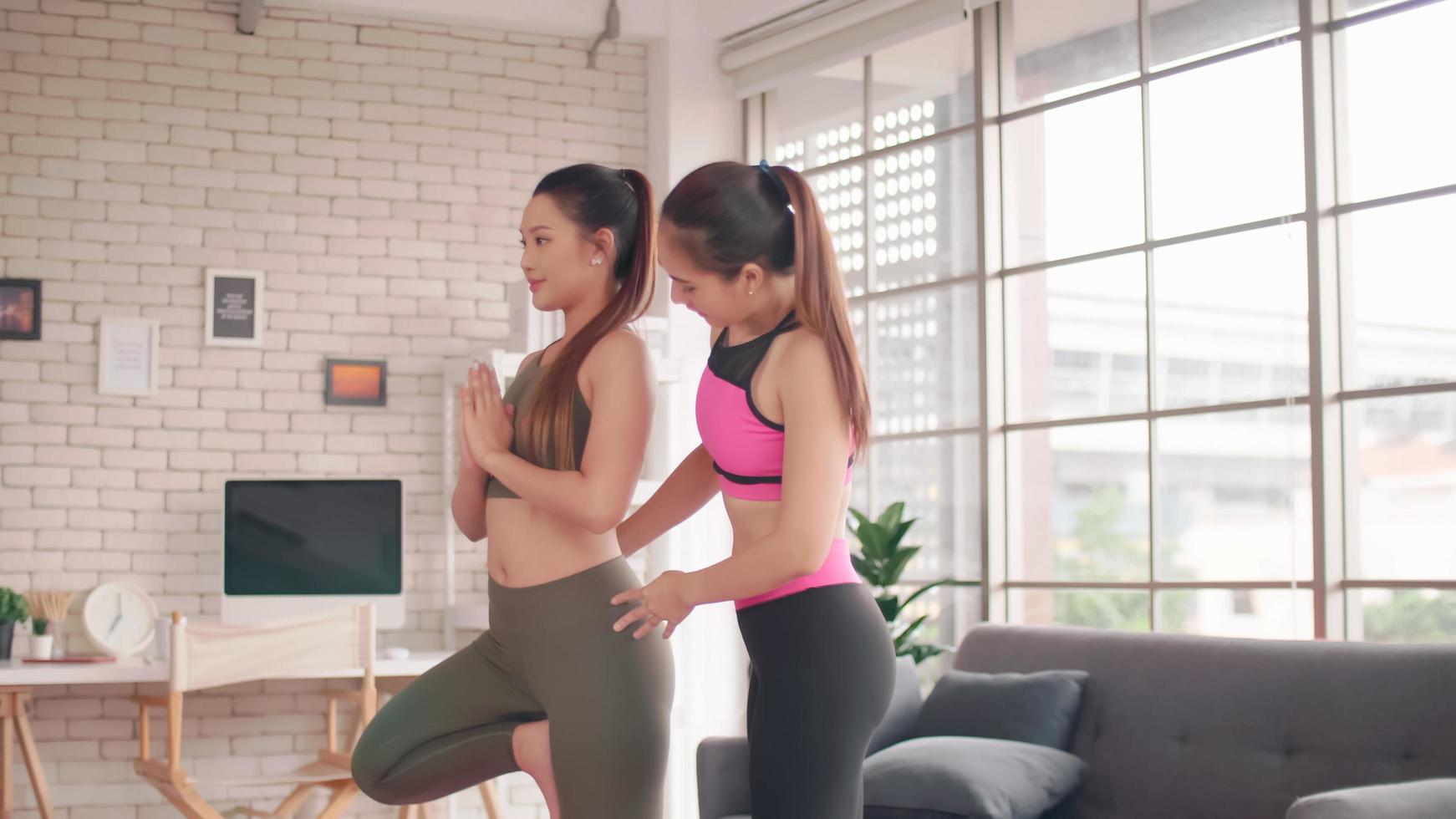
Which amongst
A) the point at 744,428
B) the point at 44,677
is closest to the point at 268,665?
the point at 44,677

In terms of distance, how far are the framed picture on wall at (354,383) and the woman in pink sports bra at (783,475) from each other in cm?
413

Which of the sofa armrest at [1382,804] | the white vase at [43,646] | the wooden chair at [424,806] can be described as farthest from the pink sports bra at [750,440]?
the white vase at [43,646]

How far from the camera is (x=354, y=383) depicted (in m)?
5.94

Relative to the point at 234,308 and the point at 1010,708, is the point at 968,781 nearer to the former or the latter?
the point at 1010,708

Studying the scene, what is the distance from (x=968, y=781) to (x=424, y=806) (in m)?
2.38

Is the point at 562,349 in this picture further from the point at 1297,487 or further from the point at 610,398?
Answer: the point at 1297,487

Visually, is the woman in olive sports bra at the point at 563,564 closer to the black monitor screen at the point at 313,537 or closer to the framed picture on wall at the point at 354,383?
the black monitor screen at the point at 313,537

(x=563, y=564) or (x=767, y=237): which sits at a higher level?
(x=767, y=237)

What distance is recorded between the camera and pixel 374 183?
6.08 metres

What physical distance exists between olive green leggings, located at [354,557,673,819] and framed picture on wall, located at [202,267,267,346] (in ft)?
12.8

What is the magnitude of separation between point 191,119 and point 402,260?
100 cm

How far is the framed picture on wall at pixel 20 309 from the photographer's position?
18.0 feet

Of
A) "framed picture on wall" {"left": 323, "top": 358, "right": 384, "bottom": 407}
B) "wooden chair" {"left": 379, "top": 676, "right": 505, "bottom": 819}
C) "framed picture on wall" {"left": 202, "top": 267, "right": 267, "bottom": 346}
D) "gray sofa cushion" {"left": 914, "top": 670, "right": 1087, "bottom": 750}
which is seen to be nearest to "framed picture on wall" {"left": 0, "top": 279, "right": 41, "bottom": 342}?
"framed picture on wall" {"left": 202, "top": 267, "right": 267, "bottom": 346}

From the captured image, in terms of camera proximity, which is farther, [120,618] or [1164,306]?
[120,618]
